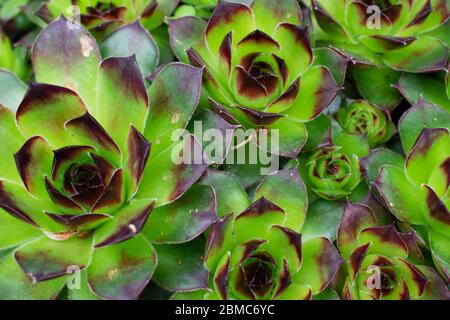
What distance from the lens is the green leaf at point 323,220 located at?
1166mm

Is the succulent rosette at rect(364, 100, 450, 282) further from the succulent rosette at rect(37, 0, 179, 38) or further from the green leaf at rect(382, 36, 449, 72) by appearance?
the succulent rosette at rect(37, 0, 179, 38)

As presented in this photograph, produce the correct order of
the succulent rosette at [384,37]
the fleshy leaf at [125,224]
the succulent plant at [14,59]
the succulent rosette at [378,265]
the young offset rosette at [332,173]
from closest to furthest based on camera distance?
the fleshy leaf at [125,224] → the succulent rosette at [378,265] → the young offset rosette at [332,173] → the succulent rosette at [384,37] → the succulent plant at [14,59]

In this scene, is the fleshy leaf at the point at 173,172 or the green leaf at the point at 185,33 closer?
the fleshy leaf at the point at 173,172

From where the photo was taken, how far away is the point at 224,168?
4.10 feet

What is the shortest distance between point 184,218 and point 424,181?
0.52m

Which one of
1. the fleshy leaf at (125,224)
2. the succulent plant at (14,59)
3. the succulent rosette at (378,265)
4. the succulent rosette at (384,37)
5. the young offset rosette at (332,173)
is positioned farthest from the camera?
the succulent plant at (14,59)

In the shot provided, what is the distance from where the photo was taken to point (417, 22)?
1.33 m

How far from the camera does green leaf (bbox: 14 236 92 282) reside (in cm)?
100

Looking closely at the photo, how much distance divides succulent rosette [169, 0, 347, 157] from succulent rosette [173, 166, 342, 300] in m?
0.12

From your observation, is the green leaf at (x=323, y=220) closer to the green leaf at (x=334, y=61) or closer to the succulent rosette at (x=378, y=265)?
the succulent rosette at (x=378, y=265)

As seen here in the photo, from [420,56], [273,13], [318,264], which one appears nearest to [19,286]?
[318,264]

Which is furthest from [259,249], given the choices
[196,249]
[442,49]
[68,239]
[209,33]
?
[442,49]

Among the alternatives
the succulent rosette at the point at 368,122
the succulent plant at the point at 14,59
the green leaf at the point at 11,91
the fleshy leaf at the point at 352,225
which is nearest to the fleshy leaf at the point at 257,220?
the fleshy leaf at the point at 352,225

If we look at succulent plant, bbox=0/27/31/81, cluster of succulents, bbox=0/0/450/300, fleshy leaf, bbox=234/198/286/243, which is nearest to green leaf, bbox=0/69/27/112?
cluster of succulents, bbox=0/0/450/300
